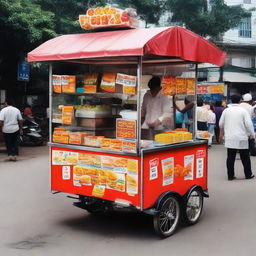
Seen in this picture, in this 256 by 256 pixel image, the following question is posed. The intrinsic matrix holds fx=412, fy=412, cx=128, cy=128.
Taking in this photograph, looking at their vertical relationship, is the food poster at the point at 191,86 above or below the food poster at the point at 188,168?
above

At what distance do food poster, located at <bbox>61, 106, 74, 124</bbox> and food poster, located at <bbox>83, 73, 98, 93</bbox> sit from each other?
32cm

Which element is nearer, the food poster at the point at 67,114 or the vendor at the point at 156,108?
the food poster at the point at 67,114

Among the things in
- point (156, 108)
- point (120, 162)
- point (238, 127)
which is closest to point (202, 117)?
point (238, 127)

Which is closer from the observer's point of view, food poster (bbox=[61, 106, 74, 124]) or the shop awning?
food poster (bbox=[61, 106, 74, 124])

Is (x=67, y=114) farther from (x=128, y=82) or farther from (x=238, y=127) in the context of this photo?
(x=238, y=127)

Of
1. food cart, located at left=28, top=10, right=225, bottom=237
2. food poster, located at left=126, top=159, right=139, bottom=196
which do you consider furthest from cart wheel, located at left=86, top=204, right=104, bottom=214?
food poster, located at left=126, top=159, right=139, bottom=196

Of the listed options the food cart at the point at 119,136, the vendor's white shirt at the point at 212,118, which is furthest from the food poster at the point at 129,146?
the vendor's white shirt at the point at 212,118

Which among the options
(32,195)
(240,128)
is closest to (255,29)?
(240,128)

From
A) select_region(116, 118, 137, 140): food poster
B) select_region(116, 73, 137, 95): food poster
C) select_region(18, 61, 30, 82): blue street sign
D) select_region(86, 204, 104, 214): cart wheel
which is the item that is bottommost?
select_region(86, 204, 104, 214): cart wheel

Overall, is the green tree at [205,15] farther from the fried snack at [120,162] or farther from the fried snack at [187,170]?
the fried snack at [120,162]

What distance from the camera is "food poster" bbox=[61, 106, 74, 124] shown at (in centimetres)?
543

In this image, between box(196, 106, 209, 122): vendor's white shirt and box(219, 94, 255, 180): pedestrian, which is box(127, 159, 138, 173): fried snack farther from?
box(196, 106, 209, 122): vendor's white shirt

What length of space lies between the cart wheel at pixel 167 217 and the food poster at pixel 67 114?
1659mm

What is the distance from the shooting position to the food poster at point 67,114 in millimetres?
5434
